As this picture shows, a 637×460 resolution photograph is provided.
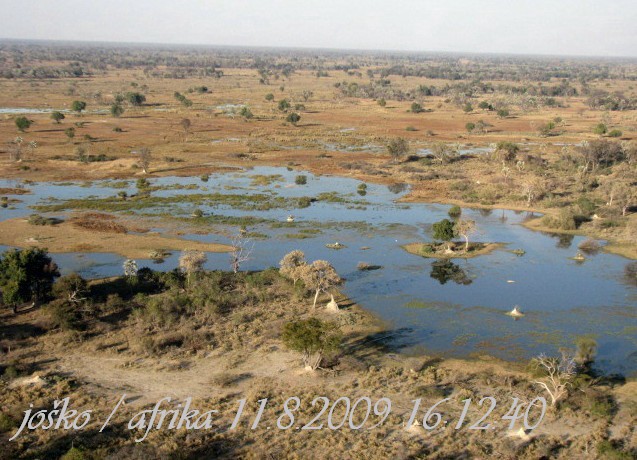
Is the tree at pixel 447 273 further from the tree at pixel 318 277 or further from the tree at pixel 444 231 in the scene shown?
the tree at pixel 318 277

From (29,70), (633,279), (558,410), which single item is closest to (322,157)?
(633,279)

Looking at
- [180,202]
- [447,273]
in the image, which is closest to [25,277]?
[180,202]

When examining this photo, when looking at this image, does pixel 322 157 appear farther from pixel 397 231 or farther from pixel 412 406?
pixel 412 406

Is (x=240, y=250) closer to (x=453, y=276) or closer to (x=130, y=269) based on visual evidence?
(x=130, y=269)

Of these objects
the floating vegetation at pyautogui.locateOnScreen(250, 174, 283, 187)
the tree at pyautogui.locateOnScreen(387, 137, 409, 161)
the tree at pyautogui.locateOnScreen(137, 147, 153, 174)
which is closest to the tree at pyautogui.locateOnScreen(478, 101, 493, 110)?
the tree at pyautogui.locateOnScreen(387, 137, 409, 161)

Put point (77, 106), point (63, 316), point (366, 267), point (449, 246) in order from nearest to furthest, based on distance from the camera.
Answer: point (63, 316) < point (366, 267) < point (449, 246) < point (77, 106)

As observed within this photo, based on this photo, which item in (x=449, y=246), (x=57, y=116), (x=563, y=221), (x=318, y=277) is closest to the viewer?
(x=318, y=277)

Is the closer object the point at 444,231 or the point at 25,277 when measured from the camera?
the point at 25,277

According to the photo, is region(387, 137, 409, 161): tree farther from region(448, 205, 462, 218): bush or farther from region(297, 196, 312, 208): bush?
region(448, 205, 462, 218): bush
